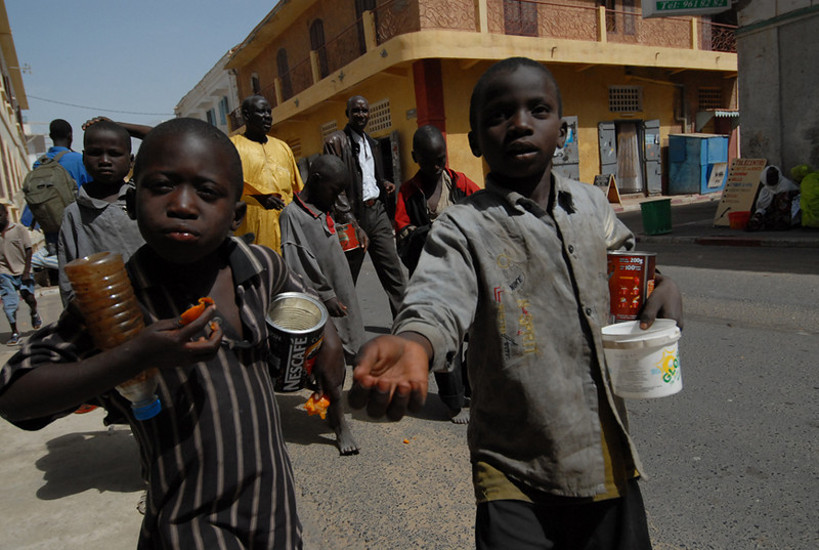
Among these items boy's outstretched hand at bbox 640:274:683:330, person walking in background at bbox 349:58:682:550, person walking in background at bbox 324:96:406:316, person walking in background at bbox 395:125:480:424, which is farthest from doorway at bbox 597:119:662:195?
person walking in background at bbox 349:58:682:550

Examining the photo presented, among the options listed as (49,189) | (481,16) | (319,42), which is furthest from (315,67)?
(49,189)

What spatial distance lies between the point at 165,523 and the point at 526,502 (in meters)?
0.87

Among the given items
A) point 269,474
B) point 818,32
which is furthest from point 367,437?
point 818,32

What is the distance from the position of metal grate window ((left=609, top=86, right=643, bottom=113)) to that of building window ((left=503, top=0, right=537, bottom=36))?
3.34 meters

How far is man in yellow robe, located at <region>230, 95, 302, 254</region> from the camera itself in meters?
4.14

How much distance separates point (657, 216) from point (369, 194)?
775cm

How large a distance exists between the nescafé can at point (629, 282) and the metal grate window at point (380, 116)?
16268 millimetres

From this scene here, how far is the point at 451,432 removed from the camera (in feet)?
11.2

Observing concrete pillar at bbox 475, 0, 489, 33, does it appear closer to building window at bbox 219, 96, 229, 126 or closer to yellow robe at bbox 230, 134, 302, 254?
yellow robe at bbox 230, 134, 302, 254

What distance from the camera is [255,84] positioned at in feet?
88.5

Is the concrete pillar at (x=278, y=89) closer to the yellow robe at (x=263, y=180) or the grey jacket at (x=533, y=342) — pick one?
the yellow robe at (x=263, y=180)

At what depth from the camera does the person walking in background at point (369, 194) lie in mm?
4840

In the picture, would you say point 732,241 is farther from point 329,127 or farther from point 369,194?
point 329,127

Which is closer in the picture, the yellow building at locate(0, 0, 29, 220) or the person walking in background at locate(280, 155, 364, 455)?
the person walking in background at locate(280, 155, 364, 455)
